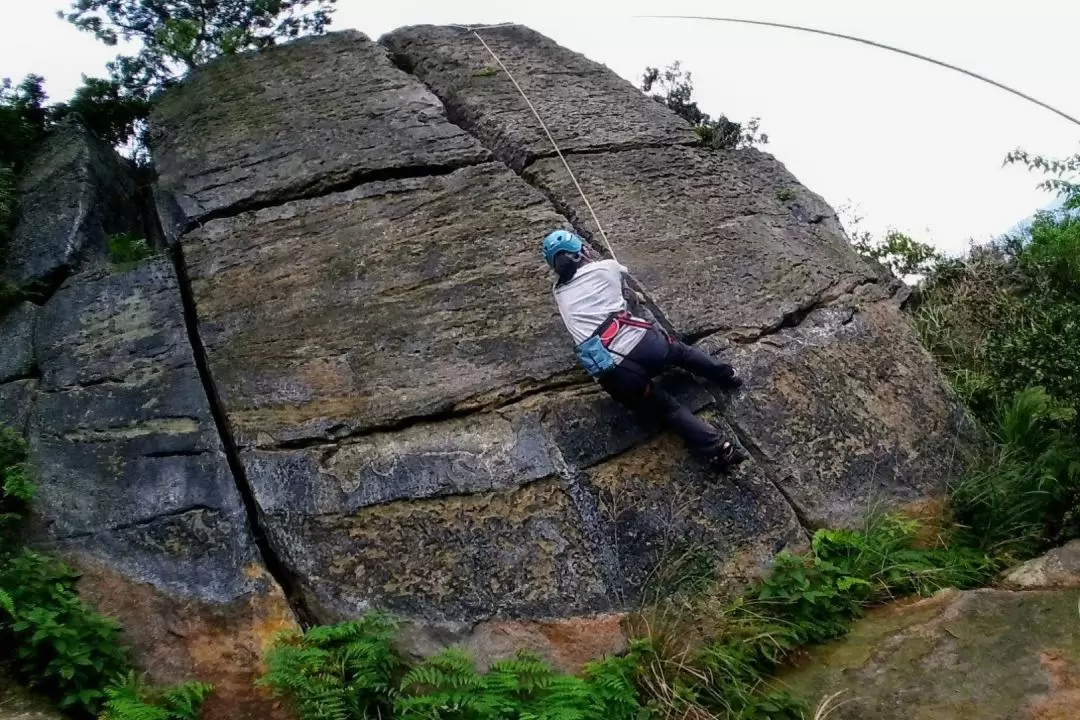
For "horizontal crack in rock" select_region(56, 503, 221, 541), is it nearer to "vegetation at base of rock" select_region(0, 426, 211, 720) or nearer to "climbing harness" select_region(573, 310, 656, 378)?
"vegetation at base of rock" select_region(0, 426, 211, 720)

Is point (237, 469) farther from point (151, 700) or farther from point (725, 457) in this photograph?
point (725, 457)

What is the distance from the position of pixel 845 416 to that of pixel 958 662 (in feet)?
7.19

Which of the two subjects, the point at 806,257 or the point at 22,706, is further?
the point at 806,257

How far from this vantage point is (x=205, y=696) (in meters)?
5.08

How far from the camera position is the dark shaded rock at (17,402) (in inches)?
253

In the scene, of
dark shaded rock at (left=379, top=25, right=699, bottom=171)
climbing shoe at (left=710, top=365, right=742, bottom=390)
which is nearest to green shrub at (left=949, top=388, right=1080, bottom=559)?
climbing shoe at (left=710, top=365, right=742, bottom=390)

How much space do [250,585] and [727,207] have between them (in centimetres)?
524

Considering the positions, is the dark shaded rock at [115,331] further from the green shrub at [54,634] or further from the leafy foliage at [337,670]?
the leafy foliage at [337,670]

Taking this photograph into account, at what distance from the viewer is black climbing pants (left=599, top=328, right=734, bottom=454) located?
19.7ft

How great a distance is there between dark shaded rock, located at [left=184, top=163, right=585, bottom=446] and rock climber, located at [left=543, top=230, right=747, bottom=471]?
0.66m

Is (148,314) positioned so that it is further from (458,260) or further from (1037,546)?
(1037,546)

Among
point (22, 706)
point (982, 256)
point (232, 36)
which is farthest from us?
point (232, 36)

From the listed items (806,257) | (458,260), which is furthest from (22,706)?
(806,257)

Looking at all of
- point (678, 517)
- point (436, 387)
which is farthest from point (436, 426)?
point (678, 517)
